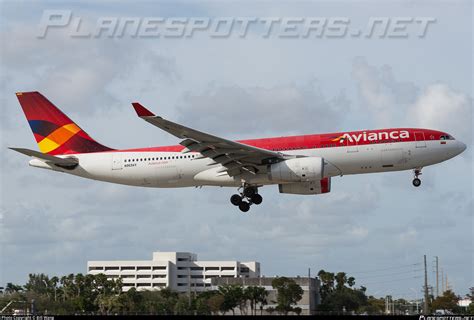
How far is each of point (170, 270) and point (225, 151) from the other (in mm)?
99947

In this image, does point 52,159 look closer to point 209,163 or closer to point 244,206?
point 209,163

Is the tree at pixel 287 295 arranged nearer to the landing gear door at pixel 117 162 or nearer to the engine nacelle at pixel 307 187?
the engine nacelle at pixel 307 187

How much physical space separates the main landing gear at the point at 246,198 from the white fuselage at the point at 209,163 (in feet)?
2.64

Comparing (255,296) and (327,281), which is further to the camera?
(327,281)

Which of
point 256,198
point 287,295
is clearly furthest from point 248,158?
point 287,295

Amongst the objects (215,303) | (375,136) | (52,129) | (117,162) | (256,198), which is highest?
(52,129)

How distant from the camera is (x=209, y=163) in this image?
2199 inches

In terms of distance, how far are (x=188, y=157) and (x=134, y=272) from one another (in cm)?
9935

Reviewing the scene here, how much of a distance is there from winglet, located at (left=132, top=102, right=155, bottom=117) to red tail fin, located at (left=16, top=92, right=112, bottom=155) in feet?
32.3

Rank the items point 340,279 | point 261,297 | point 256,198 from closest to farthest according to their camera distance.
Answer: point 256,198 < point 261,297 < point 340,279

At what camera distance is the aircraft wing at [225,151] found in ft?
171

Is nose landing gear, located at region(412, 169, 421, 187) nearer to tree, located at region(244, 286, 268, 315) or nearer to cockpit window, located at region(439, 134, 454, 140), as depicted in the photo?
cockpit window, located at region(439, 134, 454, 140)

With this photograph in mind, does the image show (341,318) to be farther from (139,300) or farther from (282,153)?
(139,300)

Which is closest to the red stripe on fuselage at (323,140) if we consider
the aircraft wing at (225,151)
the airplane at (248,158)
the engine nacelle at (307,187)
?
the airplane at (248,158)
